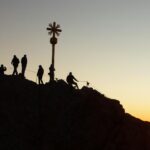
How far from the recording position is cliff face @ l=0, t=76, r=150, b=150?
4869cm

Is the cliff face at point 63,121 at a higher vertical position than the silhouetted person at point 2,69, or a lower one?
lower

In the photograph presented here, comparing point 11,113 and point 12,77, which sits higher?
point 12,77

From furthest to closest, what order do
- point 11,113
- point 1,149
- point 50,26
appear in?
point 50,26
point 11,113
point 1,149

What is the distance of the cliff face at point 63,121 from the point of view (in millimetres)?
48688

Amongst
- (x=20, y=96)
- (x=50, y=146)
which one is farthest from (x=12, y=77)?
(x=50, y=146)

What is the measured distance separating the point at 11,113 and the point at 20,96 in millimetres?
2563

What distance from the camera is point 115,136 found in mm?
49781

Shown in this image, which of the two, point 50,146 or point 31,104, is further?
point 31,104

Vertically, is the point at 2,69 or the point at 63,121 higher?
the point at 2,69

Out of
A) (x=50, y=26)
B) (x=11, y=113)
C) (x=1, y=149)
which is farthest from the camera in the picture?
(x=50, y=26)

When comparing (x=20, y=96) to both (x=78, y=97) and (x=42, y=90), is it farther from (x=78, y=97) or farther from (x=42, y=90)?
(x=78, y=97)

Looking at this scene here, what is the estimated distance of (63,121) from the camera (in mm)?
49844

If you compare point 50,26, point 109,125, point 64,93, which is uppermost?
point 50,26

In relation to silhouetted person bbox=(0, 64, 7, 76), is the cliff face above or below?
below
